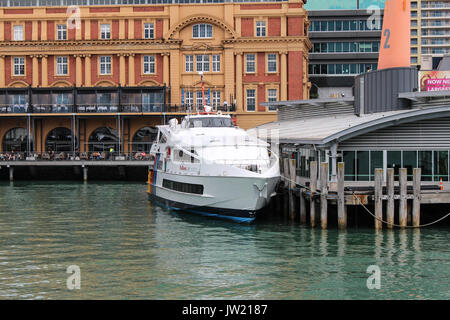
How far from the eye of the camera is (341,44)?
368 ft

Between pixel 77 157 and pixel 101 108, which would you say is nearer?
pixel 77 157

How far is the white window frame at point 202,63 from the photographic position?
8062cm

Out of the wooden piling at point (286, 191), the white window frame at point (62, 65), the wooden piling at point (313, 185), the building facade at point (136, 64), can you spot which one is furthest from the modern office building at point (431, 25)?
the wooden piling at point (313, 185)

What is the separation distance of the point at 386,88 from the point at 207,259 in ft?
59.9

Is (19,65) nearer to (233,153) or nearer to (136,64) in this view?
(136,64)

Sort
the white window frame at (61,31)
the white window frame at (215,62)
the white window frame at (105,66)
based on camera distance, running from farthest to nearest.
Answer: the white window frame at (61,31), the white window frame at (105,66), the white window frame at (215,62)

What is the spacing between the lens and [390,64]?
41.3 metres

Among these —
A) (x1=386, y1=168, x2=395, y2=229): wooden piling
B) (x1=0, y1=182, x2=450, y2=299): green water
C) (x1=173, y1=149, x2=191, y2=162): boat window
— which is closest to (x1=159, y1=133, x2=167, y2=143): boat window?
(x1=173, y1=149, x2=191, y2=162): boat window

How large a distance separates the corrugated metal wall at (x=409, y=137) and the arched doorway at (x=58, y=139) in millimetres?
51983

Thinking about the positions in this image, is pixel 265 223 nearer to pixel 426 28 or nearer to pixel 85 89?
pixel 85 89

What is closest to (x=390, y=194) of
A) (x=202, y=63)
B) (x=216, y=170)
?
(x=216, y=170)

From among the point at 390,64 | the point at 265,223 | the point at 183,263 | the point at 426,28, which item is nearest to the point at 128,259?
the point at 183,263

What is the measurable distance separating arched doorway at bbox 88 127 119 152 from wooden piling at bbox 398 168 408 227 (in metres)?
52.3

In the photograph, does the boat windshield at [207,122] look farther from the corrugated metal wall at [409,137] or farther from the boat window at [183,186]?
the corrugated metal wall at [409,137]
